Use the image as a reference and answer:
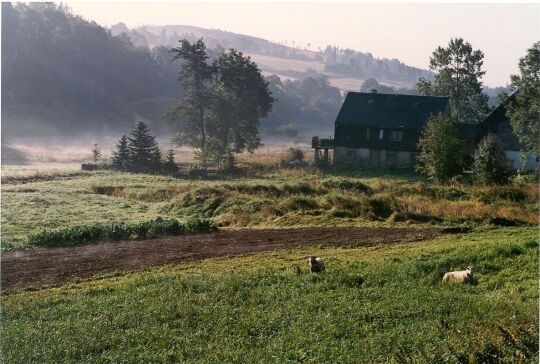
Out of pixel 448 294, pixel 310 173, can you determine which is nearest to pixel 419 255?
pixel 448 294

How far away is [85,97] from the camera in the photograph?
12569cm

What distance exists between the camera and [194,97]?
6819 cm

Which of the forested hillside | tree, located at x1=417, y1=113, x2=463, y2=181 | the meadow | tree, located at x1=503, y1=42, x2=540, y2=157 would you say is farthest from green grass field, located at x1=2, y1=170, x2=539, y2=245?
the forested hillside

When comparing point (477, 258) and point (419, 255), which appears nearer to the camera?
point (477, 258)

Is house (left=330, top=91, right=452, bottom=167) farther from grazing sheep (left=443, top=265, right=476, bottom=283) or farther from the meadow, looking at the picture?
grazing sheep (left=443, top=265, right=476, bottom=283)

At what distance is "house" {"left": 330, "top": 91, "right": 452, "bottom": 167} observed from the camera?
58.6 metres

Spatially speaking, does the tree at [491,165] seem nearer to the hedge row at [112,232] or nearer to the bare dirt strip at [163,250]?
the bare dirt strip at [163,250]

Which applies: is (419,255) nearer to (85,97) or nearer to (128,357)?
(128,357)

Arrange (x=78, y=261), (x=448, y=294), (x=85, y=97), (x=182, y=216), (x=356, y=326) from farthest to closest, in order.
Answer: (x=85, y=97), (x=182, y=216), (x=78, y=261), (x=448, y=294), (x=356, y=326)

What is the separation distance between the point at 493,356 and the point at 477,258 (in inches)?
277

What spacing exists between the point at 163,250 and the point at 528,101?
3599 centimetres

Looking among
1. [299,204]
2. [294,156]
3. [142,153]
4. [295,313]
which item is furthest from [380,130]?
[295,313]

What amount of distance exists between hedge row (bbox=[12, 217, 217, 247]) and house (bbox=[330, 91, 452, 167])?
117ft

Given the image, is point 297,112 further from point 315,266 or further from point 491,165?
point 315,266
